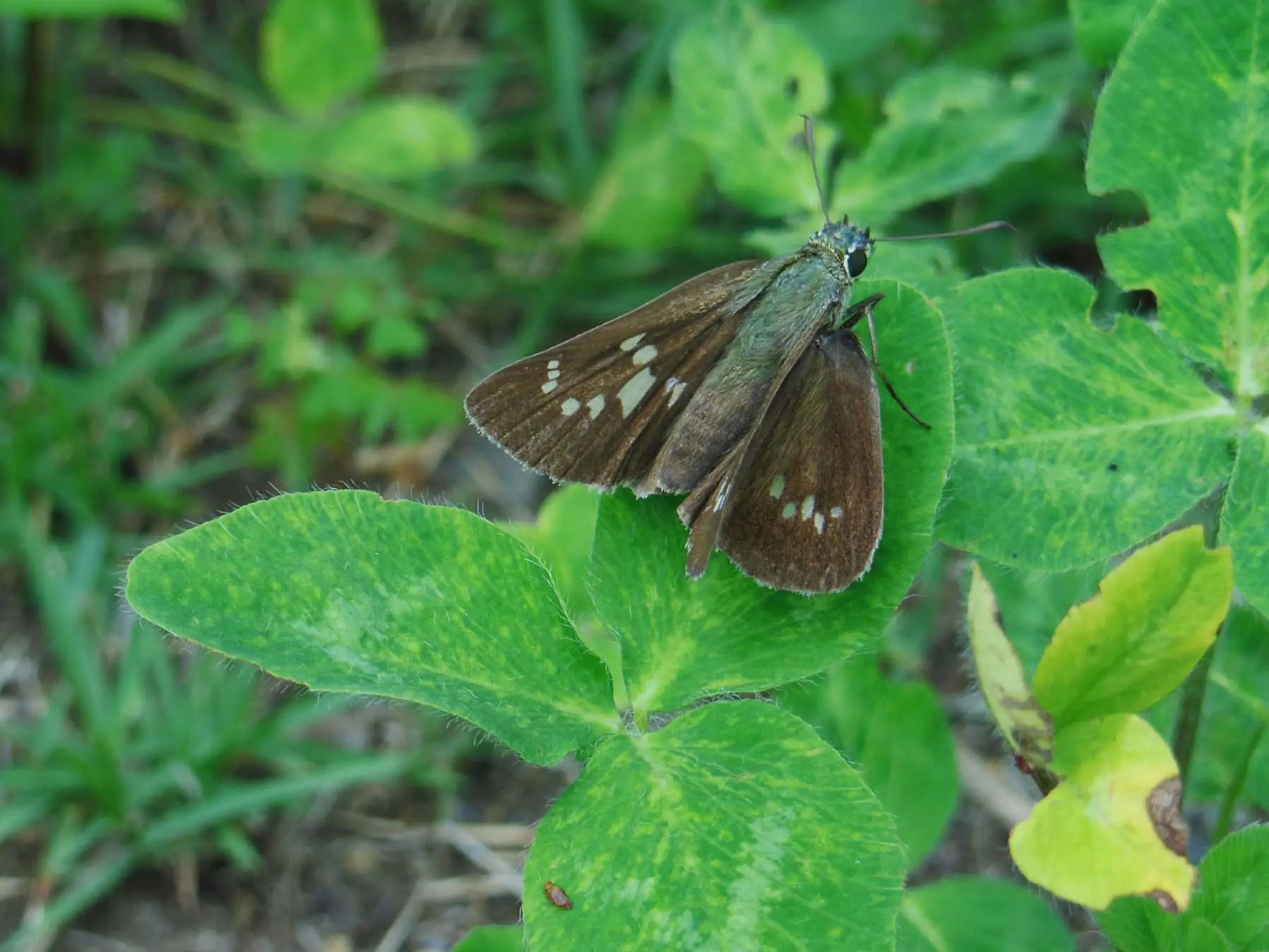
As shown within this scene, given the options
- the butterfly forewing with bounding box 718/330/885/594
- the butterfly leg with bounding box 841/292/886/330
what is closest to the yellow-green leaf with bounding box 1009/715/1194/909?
the butterfly forewing with bounding box 718/330/885/594

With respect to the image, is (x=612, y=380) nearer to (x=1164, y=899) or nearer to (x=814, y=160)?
(x=814, y=160)

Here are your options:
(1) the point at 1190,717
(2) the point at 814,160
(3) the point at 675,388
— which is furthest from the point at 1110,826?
(2) the point at 814,160

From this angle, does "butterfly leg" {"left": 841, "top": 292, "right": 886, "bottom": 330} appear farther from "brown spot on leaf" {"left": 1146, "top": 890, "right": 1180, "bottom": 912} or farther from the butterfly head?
"brown spot on leaf" {"left": 1146, "top": 890, "right": 1180, "bottom": 912}

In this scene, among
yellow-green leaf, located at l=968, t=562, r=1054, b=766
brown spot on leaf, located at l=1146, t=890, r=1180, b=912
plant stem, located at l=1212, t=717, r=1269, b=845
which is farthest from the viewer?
plant stem, located at l=1212, t=717, r=1269, b=845

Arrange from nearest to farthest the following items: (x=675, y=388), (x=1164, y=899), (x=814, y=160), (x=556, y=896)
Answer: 1. (x=1164, y=899)
2. (x=556, y=896)
3. (x=675, y=388)
4. (x=814, y=160)

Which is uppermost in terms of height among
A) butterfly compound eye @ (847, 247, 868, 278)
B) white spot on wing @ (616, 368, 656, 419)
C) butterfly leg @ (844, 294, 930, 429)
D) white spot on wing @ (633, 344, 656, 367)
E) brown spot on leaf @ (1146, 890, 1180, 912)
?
butterfly compound eye @ (847, 247, 868, 278)

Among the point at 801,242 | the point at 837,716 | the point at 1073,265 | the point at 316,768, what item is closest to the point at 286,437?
the point at 316,768

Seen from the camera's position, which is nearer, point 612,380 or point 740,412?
point 740,412
